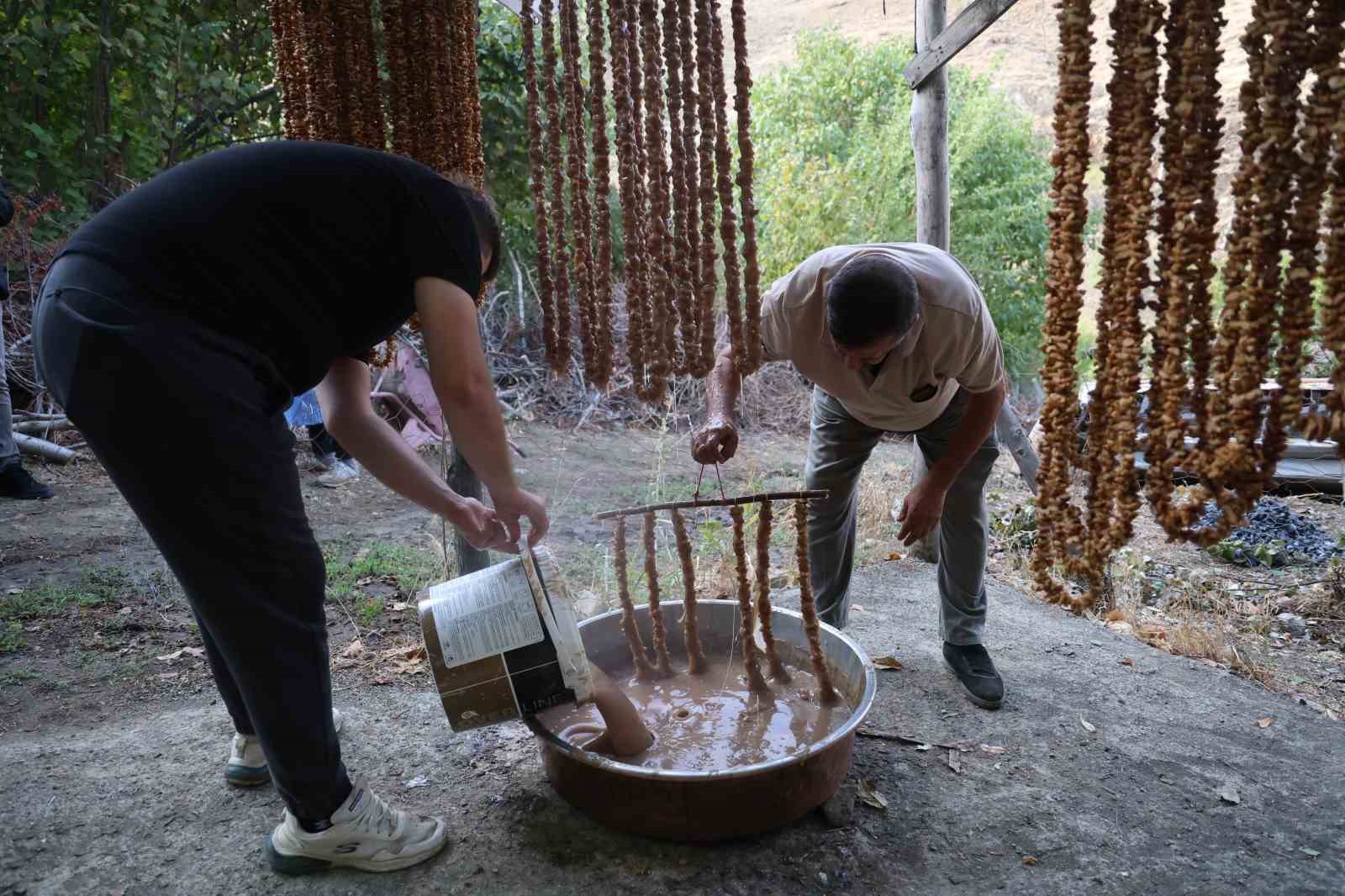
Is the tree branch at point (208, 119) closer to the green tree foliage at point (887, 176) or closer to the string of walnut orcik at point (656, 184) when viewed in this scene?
the string of walnut orcik at point (656, 184)

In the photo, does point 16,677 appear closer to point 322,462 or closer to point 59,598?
point 59,598

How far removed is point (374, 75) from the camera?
109 inches

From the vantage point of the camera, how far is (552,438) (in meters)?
8.27

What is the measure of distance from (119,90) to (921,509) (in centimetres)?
802

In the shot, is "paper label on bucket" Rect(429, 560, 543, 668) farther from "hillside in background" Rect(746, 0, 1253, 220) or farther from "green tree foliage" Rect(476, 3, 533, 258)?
"hillside in background" Rect(746, 0, 1253, 220)

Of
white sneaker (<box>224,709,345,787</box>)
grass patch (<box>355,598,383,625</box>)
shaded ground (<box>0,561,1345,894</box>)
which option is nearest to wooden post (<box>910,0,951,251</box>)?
shaded ground (<box>0,561,1345,894</box>)

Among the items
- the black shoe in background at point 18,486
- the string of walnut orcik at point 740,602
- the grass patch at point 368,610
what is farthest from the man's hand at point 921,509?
the black shoe in background at point 18,486

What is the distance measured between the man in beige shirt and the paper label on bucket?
2.48 ft

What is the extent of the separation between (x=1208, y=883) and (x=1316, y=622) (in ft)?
10.3

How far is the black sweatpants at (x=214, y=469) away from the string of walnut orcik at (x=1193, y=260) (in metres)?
1.73

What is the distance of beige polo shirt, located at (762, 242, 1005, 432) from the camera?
2.65 meters

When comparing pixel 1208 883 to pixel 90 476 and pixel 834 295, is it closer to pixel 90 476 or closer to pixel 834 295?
pixel 834 295

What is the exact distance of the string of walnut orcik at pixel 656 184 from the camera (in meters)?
2.25

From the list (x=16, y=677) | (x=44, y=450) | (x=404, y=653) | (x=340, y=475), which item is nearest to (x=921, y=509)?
(x=404, y=653)
